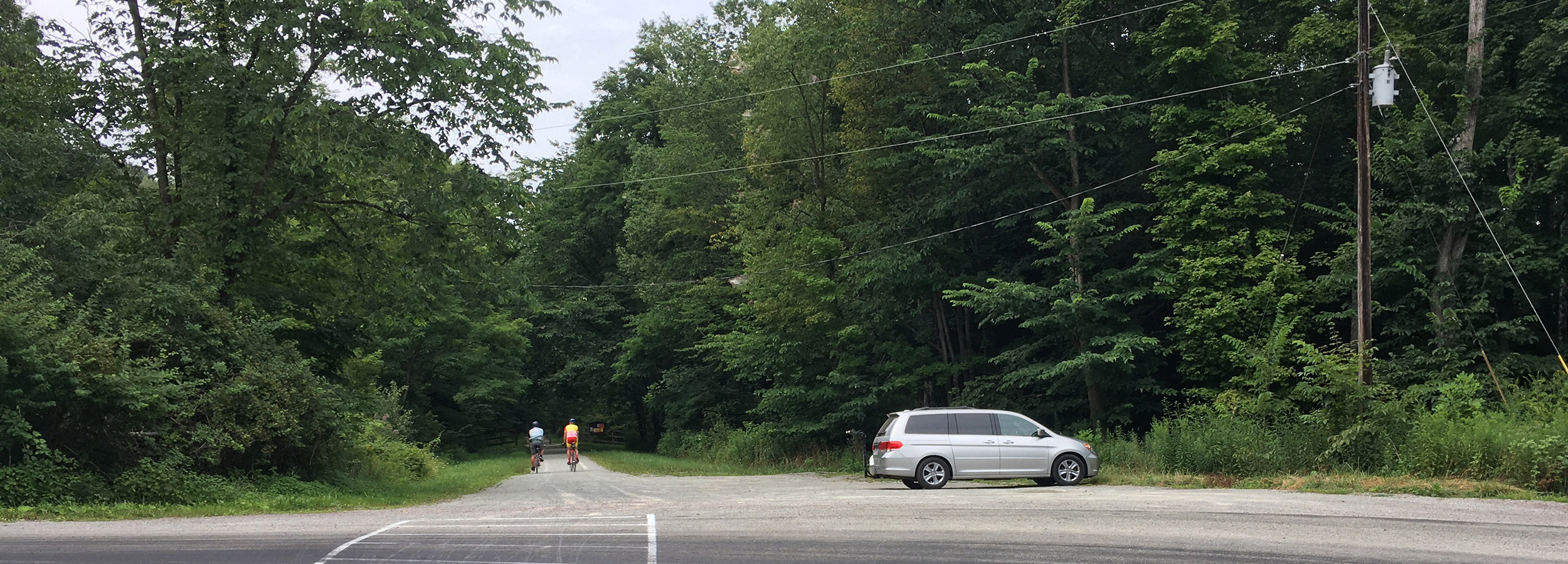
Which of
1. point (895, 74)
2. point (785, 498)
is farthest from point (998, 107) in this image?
point (785, 498)

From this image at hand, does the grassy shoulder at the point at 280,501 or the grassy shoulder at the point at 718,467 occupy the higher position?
the grassy shoulder at the point at 280,501

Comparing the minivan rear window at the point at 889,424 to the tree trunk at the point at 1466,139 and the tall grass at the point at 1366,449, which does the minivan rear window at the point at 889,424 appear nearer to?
the tall grass at the point at 1366,449

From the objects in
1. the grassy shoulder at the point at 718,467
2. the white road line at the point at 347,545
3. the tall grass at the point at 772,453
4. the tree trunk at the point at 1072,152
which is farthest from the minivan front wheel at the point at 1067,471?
the white road line at the point at 347,545

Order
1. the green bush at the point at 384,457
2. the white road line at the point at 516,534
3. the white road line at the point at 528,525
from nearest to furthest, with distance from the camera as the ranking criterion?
the white road line at the point at 516,534 → the white road line at the point at 528,525 → the green bush at the point at 384,457

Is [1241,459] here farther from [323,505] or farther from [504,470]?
[504,470]

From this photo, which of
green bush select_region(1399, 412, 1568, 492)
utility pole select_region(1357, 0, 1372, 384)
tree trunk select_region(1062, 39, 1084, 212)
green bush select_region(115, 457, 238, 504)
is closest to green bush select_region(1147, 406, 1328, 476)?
utility pole select_region(1357, 0, 1372, 384)

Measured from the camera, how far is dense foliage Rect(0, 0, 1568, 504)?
694 inches

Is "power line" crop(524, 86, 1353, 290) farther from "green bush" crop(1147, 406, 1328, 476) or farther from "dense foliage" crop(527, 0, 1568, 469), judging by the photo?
"green bush" crop(1147, 406, 1328, 476)

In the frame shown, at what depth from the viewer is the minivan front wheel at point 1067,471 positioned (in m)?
18.5

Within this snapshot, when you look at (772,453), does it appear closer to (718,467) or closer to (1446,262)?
(718,467)

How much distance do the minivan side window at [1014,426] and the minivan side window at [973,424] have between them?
0.57 ft

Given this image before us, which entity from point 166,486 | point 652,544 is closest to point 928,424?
point 652,544

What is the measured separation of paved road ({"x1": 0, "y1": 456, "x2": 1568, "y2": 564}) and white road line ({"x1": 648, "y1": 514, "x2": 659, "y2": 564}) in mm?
37

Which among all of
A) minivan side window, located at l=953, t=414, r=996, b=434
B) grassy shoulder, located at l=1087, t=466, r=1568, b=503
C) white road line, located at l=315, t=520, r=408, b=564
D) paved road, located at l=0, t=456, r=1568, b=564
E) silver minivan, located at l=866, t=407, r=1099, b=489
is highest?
minivan side window, located at l=953, t=414, r=996, b=434
